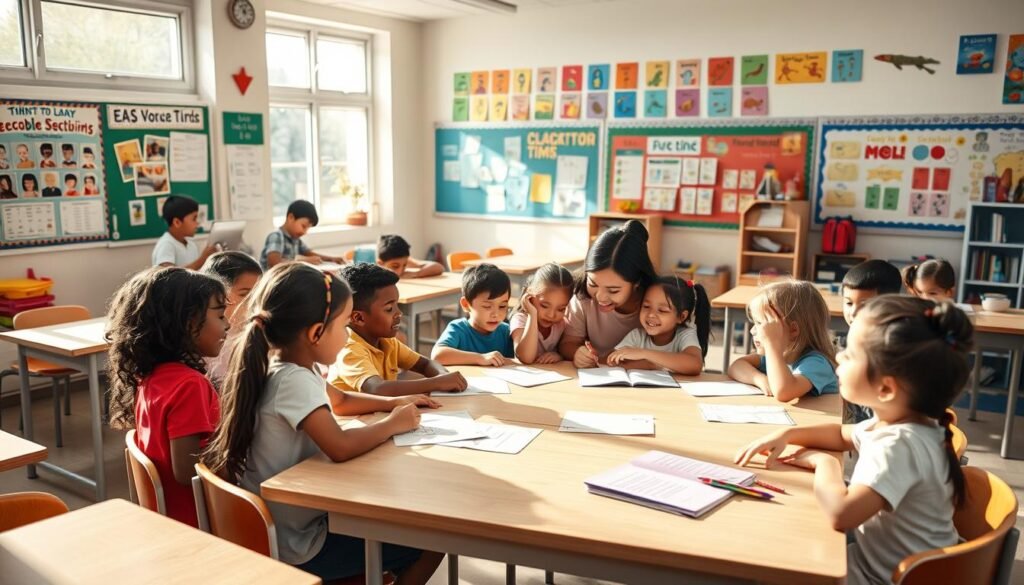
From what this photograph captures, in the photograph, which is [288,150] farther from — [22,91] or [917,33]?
[917,33]

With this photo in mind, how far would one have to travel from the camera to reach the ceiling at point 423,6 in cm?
650

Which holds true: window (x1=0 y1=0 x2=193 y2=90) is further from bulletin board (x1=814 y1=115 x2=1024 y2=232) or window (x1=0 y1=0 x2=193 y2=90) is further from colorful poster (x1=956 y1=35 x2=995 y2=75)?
colorful poster (x1=956 y1=35 x2=995 y2=75)

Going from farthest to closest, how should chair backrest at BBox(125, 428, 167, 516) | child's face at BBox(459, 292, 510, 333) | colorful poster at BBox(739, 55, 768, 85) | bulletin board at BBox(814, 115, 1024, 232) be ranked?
colorful poster at BBox(739, 55, 768, 85) → bulletin board at BBox(814, 115, 1024, 232) → child's face at BBox(459, 292, 510, 333) → chair backrest at BBox(125, 428, 167, 516)

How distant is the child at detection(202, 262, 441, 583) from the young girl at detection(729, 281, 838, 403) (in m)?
1.08

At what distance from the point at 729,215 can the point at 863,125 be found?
3.86ft

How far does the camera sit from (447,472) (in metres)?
1.63

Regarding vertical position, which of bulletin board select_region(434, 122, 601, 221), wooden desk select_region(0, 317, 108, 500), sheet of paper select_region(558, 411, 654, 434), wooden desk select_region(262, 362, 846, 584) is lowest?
wooden desk select_region(0, 317, 108, 500)

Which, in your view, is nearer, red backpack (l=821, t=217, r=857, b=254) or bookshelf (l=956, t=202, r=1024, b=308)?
bookshelf (l=956, t=202, r=1024, b=308)

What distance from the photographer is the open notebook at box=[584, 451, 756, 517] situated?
1.46m

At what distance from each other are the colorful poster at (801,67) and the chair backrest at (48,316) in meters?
4.99

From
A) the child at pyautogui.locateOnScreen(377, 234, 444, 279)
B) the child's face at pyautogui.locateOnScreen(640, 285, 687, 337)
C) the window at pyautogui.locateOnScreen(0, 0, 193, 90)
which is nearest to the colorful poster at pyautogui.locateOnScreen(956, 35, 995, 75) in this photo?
the child at pyautogui.locateOnScreen(377, 234, 444, 279)

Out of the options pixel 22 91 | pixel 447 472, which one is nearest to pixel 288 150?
pixel 22 91

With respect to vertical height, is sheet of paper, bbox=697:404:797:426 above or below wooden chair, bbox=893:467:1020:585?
above

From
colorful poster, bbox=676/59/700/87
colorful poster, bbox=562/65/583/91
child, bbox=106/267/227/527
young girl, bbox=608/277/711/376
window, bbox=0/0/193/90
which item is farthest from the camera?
colorful poster, bbox=562/65/583/91
